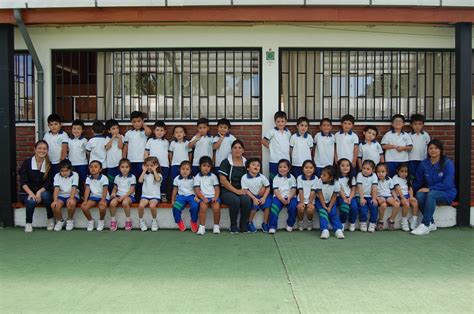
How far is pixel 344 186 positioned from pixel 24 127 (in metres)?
5.59

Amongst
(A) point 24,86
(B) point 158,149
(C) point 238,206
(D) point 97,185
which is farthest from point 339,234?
(A) point 24,86

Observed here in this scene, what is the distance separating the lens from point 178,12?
668 cm

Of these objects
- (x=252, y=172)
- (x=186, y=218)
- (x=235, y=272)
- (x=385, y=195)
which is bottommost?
(x=235, y=272)

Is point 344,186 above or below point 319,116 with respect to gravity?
below

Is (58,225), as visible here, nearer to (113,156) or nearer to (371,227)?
(113,156)

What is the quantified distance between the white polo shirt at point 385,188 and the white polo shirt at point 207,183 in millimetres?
2497

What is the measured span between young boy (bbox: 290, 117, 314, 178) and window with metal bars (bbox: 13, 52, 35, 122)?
466 cm

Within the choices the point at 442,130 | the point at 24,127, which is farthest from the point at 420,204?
the point at 24,127

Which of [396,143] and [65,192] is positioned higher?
[396,143]

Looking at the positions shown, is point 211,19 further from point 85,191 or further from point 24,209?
point 24,209

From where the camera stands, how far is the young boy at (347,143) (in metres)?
7.12

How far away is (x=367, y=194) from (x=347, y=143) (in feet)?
2.99

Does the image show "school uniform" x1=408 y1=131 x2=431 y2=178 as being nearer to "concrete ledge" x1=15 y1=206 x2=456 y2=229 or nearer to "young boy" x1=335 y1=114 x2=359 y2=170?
"concrete ledge" x1=15 y1=206 x2=456 y2=229

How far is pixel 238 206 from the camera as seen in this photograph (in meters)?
6.58
